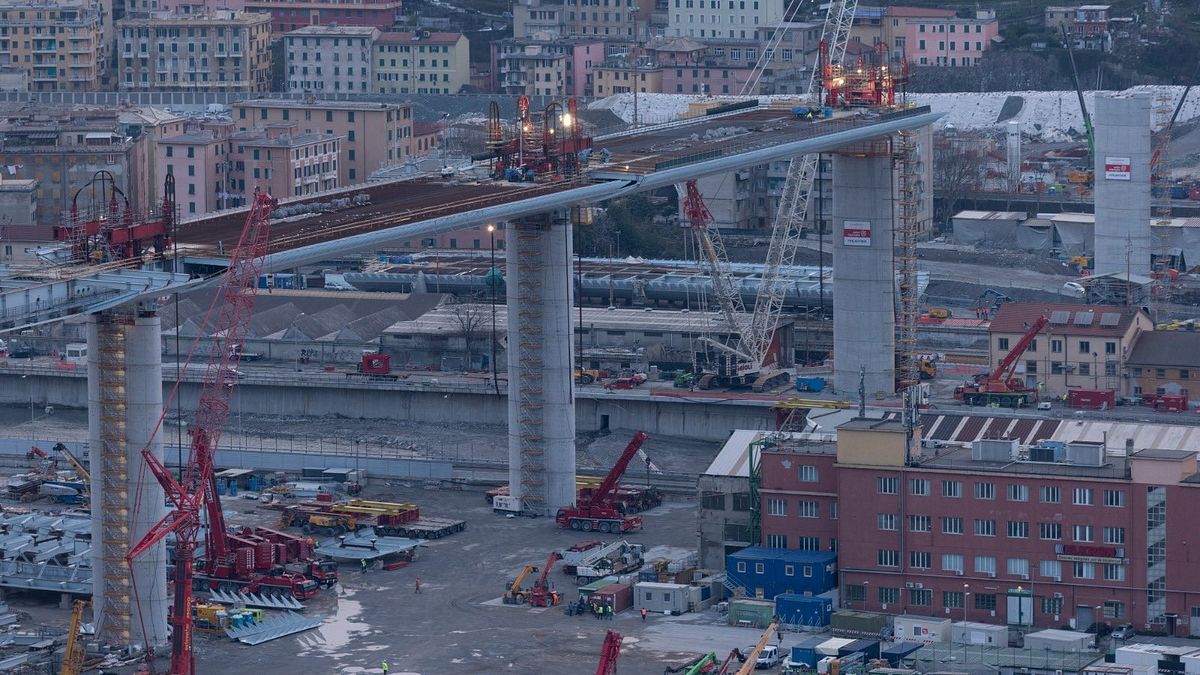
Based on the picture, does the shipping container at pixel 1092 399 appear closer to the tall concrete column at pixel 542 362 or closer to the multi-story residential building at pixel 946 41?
the tall concrete column at pixel 542 362

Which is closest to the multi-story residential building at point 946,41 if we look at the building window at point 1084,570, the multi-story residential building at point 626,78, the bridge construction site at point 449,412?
the multi-story residential building at point 626,78

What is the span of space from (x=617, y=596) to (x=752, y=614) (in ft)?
8.21

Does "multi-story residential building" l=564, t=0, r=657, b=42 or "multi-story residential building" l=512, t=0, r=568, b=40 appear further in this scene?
"multi-story residential building" l=564, t=0, r=657, b=42

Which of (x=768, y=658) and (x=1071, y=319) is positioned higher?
(x=1071, y=319)

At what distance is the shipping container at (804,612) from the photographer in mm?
46469

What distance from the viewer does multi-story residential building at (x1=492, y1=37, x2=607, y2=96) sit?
4668 inches

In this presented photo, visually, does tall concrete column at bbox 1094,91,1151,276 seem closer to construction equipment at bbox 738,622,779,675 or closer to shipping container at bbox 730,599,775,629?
shipping container at bbox 730,599,775,629

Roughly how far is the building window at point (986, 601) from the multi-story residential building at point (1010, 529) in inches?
0.6

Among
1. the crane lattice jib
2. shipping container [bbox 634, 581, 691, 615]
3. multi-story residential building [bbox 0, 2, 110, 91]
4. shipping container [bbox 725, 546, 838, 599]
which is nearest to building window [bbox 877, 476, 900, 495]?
shipping container [bbox 725, 546, 838, 599]

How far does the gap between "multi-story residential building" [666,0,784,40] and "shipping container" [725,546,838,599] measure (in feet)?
241

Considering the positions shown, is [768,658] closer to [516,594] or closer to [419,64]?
[516,594]

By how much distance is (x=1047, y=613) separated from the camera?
46.1 meters

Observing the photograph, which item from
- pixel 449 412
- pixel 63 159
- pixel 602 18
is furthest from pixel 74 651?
pixel 602 18

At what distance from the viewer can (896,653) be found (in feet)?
144
